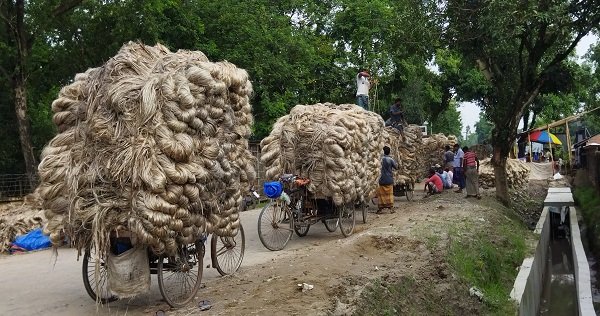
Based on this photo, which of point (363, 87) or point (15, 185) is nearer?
point (15, 185)

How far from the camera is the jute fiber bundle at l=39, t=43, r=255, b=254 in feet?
19.0

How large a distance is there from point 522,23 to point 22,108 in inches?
548

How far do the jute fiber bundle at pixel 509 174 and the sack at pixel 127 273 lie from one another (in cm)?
1920

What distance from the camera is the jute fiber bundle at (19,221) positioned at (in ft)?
37.4

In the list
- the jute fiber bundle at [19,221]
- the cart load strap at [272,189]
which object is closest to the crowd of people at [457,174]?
the cart load strap at [272,189]

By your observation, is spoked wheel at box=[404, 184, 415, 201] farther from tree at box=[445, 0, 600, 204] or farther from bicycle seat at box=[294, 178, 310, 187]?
bicycle seat at box=[294, 178, 310, 187]

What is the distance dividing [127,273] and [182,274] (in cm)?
102

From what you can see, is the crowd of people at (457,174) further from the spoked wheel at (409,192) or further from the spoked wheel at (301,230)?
the spoked wheel at (301,230)

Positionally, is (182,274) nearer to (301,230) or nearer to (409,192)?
(301,230)

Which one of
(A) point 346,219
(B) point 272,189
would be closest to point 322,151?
(B) point 272,189

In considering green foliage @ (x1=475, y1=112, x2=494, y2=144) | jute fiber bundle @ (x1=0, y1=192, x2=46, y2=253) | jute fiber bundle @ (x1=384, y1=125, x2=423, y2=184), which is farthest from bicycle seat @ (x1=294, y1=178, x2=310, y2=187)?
green foliage @ (x1=475, y1=112, x2=494, y2=144)

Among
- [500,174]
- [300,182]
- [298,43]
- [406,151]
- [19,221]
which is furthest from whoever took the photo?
[298,43]

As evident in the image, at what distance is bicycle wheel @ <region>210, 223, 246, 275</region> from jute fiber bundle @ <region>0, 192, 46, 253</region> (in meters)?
4.92

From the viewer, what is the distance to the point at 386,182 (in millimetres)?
15320
